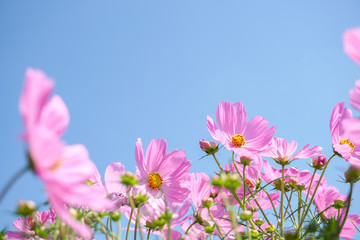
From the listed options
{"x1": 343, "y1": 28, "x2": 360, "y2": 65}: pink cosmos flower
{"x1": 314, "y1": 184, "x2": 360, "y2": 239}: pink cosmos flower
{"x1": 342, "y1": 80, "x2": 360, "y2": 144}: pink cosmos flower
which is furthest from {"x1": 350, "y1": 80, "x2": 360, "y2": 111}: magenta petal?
{"x1": 314, "y1": 184, "x2": 360, "y2": 239}: pink cosmos flower

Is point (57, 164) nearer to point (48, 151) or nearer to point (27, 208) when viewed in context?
point (48, 151)

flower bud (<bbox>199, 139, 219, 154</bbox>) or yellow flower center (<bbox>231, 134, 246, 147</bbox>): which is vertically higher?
yellow flower center (<bbox>231, 134, 246, 147</bbox>)

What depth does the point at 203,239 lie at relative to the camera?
70 cm

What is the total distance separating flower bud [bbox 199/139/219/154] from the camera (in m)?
0.86

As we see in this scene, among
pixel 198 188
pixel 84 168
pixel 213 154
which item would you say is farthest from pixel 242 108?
pixel 84 168

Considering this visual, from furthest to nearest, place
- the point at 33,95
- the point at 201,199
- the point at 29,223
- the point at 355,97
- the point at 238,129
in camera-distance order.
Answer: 1. the point at 238,129
2. the point at 201,199
3. the point at 29,223
4. the point at 355,97
5. the point at 33,95

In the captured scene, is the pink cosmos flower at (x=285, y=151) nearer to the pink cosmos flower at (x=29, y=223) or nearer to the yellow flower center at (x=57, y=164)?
the pink cosmos flower at (x=29, y=223)

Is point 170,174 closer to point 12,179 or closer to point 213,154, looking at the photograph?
point 213,154

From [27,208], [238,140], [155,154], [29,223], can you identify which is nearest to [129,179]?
[27,208]

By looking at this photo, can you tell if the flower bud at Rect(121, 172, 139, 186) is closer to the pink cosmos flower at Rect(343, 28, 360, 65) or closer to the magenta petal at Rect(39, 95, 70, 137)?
the magenta petal at Rect(39, 95, 70, 137)

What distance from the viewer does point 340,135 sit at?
866mm

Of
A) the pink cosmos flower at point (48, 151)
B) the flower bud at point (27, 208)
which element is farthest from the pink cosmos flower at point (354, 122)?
the flower bud at point (27, 208)

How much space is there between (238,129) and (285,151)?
144 millimetres

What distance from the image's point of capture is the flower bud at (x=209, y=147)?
86 centimetres
